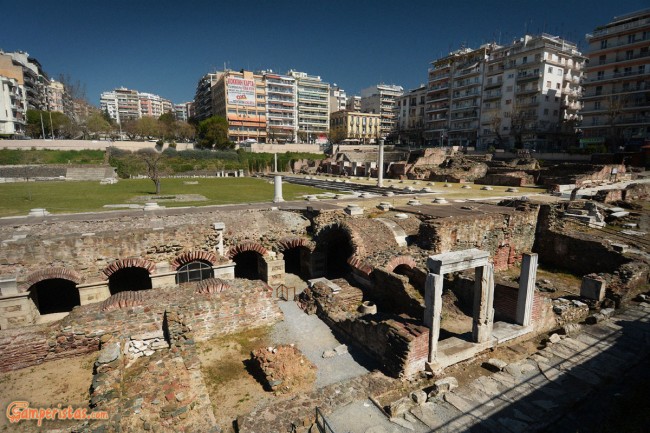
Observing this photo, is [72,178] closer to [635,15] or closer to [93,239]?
[93,239]

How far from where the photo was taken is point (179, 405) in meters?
7.32

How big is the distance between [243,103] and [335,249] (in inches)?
3341

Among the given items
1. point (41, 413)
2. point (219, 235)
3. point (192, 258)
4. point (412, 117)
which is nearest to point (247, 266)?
point (219, 235)

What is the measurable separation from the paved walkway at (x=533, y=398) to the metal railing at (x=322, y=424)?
0.16 metres

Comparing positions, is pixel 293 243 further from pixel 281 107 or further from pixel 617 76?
pixel 281 107

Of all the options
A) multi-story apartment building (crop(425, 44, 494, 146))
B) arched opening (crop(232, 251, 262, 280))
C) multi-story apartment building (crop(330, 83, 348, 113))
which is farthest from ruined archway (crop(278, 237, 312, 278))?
multi-story apartment building (crop(330, 83, 348, 113))

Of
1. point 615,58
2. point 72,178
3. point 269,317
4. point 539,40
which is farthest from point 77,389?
point 539,40

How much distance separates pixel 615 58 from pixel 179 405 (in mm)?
72983

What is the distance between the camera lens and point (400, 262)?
13844 mm

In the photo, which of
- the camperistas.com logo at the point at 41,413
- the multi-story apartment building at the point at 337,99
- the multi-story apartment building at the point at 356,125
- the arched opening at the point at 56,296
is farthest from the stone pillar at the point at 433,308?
the multi-story apartment building at the point at 337,99

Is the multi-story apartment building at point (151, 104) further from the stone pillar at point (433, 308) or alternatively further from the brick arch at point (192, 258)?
the stone pillar at point (433, 308)

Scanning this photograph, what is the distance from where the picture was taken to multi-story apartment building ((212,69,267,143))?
306 ft

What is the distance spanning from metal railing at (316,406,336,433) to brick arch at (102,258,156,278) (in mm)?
10605

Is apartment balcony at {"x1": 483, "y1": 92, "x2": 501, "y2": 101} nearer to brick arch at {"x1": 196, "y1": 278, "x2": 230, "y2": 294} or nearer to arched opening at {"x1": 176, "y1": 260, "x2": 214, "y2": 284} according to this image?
arched opening at {"x1": 176, "y1": 260, "x2": 214, "y2": 284}
